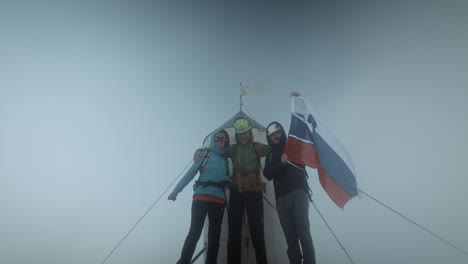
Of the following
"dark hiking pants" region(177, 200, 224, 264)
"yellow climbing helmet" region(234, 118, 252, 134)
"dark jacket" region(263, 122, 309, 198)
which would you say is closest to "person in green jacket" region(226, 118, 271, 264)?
"yellow climbing helmet" region(234, 118, 252, 134)

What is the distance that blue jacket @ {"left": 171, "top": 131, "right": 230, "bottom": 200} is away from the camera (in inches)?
224

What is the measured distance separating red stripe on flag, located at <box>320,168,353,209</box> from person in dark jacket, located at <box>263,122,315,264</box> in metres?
0.43

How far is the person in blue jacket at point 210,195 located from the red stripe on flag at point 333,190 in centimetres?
188

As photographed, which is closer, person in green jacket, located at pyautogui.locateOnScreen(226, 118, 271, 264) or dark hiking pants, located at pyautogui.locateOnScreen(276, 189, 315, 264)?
dark hiking pants, located at pyautogui.locateOnScreen(276, 189, 315, 264)

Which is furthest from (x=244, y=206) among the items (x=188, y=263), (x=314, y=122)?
(x=314, y=122)

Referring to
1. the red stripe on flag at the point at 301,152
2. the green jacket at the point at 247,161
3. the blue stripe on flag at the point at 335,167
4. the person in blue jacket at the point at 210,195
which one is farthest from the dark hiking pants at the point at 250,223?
the blue stripe on flag at the point at 335,167

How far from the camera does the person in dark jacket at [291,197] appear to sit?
4.77 m

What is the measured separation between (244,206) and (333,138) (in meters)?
2.30

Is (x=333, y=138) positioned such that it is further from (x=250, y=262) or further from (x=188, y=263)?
(x=188, y=263)

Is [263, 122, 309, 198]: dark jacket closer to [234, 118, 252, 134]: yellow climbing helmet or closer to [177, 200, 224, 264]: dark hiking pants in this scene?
[234, 118, 252, 134]: yellow climbing helmet

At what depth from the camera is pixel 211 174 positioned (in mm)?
5871

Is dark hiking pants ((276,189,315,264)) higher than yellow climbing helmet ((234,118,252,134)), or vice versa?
yellow climbing helmet ((234,118,252,134))

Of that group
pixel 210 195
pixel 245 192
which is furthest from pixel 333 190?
pixel 210 195

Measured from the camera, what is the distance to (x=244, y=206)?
5.89 m
